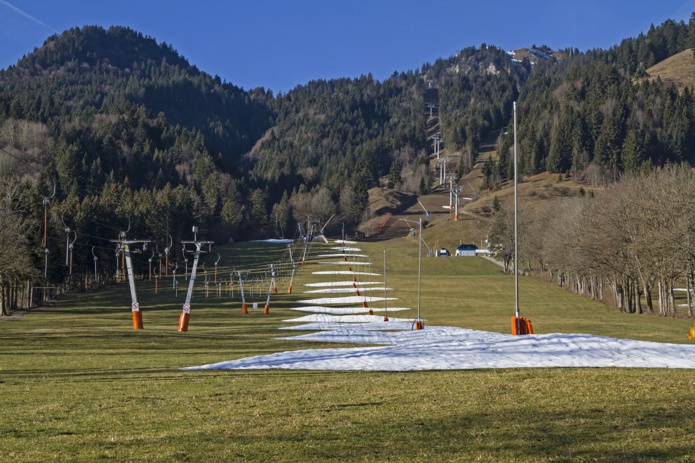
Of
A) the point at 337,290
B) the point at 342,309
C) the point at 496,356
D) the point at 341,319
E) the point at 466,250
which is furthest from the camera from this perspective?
the point at 466,250

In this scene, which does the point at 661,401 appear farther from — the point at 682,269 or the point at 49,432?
the point at 682,269

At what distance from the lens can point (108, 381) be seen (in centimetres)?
1956

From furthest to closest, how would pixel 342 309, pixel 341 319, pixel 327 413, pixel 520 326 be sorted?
pixel 342 309 < pixel 341 319 < pixel 520 326 < pixel 327 413

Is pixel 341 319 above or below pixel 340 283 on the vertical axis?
below

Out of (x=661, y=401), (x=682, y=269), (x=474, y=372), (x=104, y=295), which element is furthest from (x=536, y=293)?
(x=661, y=401)

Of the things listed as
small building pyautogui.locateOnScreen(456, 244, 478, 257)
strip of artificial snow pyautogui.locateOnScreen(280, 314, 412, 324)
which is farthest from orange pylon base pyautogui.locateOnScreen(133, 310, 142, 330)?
small building pyautogui.locateOnScreen(456, 244, 478, 257)

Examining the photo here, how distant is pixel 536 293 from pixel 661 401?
248 ft

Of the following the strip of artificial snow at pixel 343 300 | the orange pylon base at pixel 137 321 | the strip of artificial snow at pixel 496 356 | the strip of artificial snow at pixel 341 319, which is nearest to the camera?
the strip of artificial snow at pixel 496 356

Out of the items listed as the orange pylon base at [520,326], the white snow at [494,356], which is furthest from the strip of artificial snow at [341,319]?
the white snow at [494,356]

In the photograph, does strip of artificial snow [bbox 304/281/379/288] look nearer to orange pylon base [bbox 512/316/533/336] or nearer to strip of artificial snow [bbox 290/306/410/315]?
strip of artificial snow [bbox 290/306/410/315]

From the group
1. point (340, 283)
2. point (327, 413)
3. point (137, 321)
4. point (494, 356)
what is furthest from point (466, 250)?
point (327, 413)

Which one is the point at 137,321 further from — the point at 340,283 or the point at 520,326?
the point at 340,283

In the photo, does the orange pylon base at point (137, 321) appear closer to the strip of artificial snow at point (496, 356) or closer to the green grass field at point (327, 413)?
the green grass field at point (327, 413)

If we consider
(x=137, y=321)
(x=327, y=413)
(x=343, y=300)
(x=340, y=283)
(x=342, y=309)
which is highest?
(x=340, y=283)
